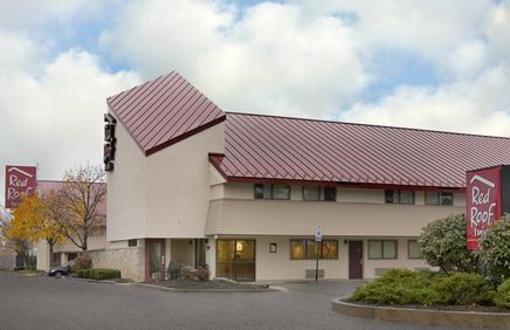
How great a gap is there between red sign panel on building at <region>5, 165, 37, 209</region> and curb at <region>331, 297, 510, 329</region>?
5494cm

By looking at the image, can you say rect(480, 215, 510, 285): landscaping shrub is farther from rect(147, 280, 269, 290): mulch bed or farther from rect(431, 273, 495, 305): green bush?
rect(147, 280, 269, 290): mulch bed

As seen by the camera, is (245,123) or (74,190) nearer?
(245,123)

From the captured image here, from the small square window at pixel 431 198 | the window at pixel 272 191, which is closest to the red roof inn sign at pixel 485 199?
the window at pixel 272 191

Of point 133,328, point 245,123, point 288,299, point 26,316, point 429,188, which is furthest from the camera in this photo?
point 245,123

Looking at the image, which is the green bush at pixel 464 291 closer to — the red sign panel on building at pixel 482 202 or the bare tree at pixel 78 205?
the red sign panel on building at pixel 482 202

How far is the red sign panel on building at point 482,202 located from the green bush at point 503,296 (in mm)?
2406

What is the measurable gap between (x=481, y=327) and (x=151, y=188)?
26.4 m

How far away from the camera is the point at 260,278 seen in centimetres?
4056

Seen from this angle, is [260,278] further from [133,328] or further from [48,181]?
[48,181]

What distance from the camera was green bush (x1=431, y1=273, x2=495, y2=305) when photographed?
1789cm

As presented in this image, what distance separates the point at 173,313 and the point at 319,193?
23.5 metres

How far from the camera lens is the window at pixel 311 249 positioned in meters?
42.0

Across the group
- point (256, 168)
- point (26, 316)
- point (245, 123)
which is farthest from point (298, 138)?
point (26, 316)

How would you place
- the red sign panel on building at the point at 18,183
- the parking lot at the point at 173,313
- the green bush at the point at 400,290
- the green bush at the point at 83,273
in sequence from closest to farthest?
the parking lot at the point at 173,313, the green bush at the point at 400,290, the green bush at the point at 83,273, the red sign panel on building at the point at 18,183
